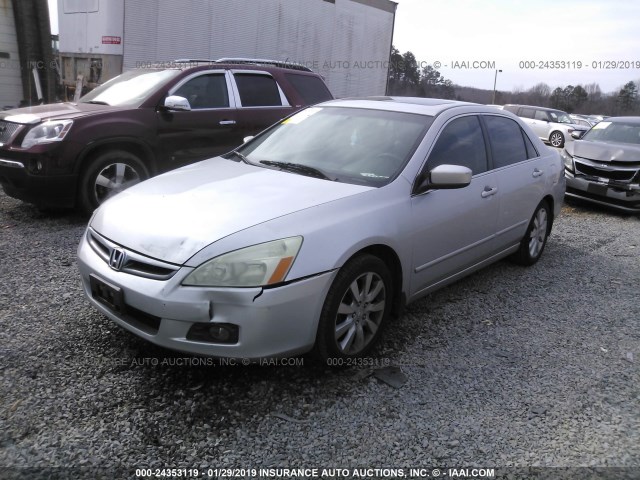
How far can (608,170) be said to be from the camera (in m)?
8.06

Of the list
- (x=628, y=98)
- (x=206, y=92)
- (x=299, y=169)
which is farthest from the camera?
(x=628, y=98)

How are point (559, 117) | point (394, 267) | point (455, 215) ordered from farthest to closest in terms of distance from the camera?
1. point (559, 117)
2. point (455, 215)
3. point (394, 267)

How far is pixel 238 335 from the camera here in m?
2.51

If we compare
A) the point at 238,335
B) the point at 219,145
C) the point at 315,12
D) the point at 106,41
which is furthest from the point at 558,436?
the point at 315,12

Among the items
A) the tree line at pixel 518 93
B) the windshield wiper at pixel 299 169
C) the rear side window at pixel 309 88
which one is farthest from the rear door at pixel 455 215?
the tree line at pixel 518 93

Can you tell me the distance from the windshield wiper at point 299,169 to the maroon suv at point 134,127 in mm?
2397

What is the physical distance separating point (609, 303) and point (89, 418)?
4026mm

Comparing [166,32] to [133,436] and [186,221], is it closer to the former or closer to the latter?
[186,221]

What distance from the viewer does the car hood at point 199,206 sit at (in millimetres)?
2627

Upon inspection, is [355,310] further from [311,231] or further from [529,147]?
[529,147]

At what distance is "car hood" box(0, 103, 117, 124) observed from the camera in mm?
5301

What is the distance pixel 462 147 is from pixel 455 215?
61 cm

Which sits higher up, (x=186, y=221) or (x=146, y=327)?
(x=186, y=221)

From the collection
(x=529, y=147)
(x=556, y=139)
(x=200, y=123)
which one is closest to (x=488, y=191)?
(x=529, y=147)
